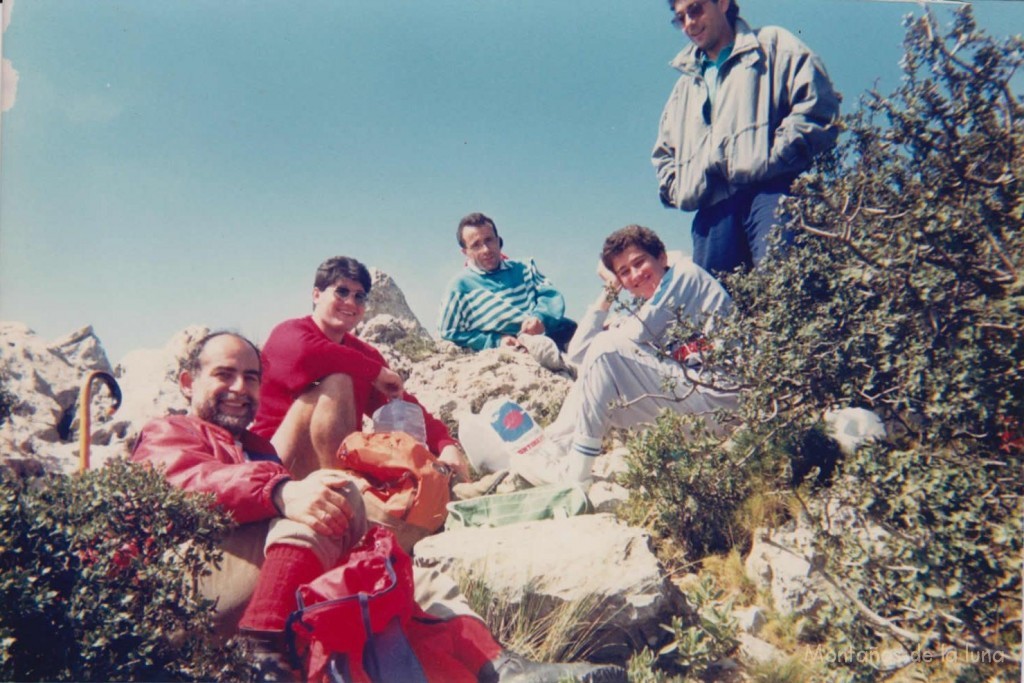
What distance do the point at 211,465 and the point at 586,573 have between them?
5.74 feet

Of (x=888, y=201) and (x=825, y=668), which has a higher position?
(x=888, y=201)

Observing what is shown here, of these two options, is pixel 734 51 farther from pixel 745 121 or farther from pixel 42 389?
pixel 42 389

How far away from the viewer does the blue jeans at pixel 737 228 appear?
4.43 m

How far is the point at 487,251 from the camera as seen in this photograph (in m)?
5.97

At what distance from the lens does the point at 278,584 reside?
8.33 feet

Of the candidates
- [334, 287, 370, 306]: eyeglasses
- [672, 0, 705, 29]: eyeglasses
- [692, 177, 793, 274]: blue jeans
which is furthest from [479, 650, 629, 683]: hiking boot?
[672, 0, 705, 29]: eyeglasses

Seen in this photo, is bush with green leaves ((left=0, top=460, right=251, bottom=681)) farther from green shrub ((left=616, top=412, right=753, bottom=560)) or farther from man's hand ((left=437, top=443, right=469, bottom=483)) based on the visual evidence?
green shrub ((left=616, top=412, right=753, bottom=560))

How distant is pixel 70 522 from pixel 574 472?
106 inches

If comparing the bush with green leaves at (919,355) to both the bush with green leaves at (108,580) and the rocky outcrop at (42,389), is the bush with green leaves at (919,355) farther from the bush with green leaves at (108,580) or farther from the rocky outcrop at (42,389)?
the rocky outcrop at (42,389)

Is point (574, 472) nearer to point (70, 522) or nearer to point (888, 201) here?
point (888, 201)

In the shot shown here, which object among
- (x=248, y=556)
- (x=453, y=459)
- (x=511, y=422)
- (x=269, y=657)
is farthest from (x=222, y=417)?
(x=511, y=422)

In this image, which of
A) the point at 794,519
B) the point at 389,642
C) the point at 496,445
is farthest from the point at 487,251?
the point at 389,642

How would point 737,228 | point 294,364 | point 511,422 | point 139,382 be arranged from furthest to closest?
point 139,382 < point 511,422 < point 737,228 < point 294,364

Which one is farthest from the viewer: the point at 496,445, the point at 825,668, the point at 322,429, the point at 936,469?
the point at 496,445
